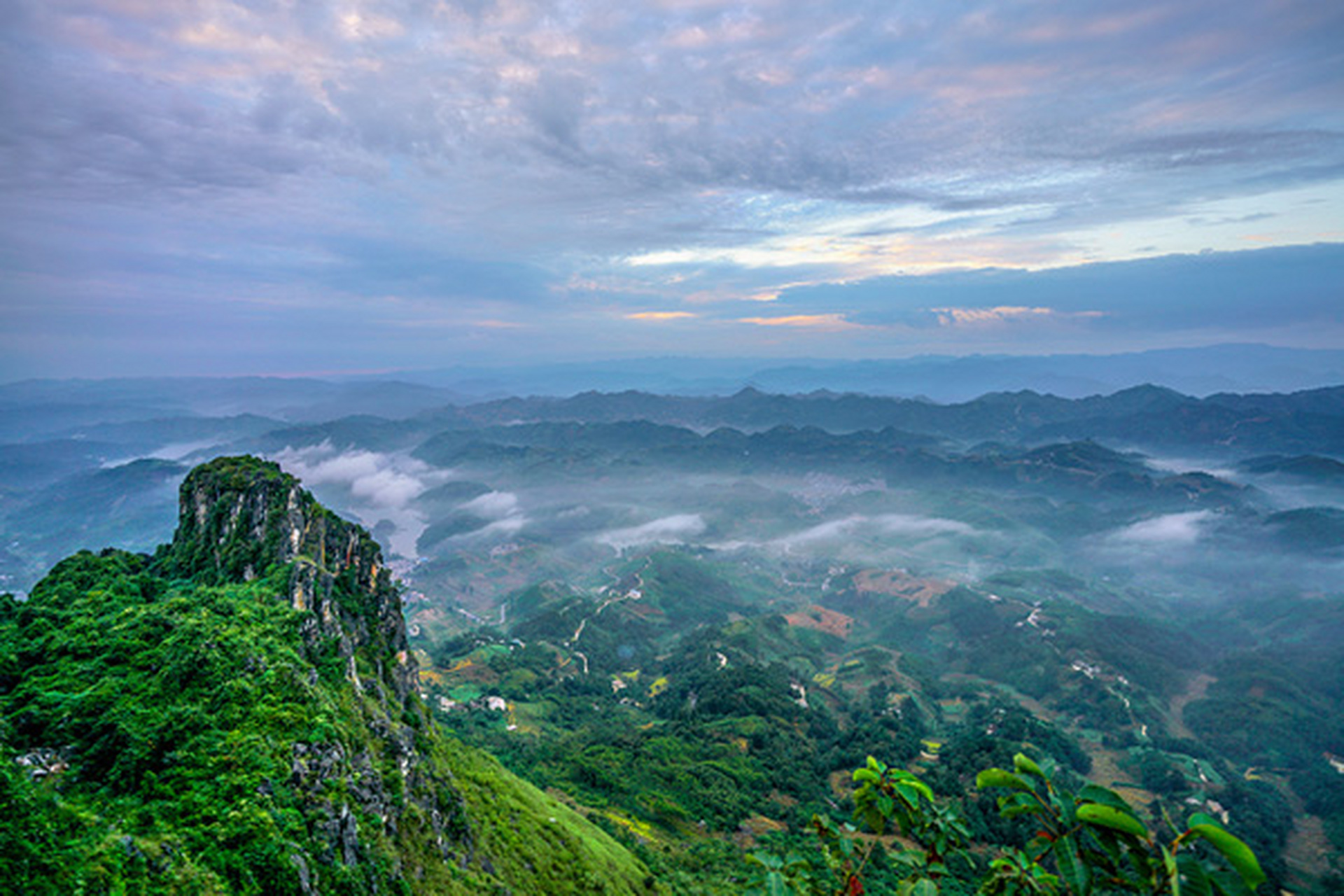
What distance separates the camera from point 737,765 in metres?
116

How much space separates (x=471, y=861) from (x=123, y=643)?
2326cm

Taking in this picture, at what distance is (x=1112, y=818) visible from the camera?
22.8 feet

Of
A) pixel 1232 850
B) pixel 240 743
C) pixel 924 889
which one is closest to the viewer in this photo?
pixel 1232 850

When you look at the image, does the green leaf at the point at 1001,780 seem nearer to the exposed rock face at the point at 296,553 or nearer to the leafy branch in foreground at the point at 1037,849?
the leafy branch in foreground at the point at 1037,849

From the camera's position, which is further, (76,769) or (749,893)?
(76,769)

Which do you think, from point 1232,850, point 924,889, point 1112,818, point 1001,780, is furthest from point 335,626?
point 1232,850

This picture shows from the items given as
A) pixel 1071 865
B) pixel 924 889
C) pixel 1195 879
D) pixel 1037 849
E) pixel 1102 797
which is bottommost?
pixel 1037 849

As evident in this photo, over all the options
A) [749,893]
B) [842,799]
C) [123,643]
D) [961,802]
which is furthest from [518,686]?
[749,893]

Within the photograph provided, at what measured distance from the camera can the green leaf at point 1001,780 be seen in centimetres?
727

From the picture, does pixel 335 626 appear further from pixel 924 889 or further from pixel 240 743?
pixel 924 889

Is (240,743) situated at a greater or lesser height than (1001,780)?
lesser

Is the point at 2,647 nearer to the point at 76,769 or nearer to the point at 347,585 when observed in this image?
the point at 76,769

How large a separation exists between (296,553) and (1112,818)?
52212 millimetres

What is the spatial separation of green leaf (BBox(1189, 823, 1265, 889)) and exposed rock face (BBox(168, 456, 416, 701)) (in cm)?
4373
